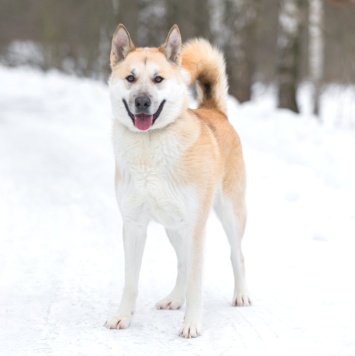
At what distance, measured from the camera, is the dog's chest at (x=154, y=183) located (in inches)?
150

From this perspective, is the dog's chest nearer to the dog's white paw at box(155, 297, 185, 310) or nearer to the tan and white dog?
the tan and white dog

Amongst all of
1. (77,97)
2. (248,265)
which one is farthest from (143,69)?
(77,97)

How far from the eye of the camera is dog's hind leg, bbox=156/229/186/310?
4.32m

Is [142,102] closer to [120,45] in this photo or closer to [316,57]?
[120,45]

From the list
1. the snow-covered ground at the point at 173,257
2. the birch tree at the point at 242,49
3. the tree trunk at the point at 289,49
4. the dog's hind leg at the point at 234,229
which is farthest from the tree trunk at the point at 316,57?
the dog's hind leg at the point at 234,229

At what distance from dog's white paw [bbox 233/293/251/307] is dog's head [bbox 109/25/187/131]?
1.21 meters

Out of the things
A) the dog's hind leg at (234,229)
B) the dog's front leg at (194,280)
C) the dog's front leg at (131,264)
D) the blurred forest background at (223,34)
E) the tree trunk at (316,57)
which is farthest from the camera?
the tree trunk at (316,57)

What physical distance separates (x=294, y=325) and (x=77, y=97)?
38.5ft

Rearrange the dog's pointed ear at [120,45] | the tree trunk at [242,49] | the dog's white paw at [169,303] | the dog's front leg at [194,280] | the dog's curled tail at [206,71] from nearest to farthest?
1. the dog's front leg at [194,280]
2. the dog's pointed ear at [120,45]
3. the dog's white paw at [169,303]
4. the dog's curled tail at [206,71]
5. the tree trunk at [242,49]


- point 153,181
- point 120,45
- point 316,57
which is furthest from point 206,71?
point 316,57

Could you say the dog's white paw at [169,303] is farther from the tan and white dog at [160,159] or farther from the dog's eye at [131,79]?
the dog's eye at [131,79]

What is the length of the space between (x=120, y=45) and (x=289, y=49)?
866 cm

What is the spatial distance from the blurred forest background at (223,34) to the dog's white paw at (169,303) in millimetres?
7846

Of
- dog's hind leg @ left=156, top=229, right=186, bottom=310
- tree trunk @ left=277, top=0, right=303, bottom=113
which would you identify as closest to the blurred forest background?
tree trunk @ left=277, top=0, right=303, bottom=113
